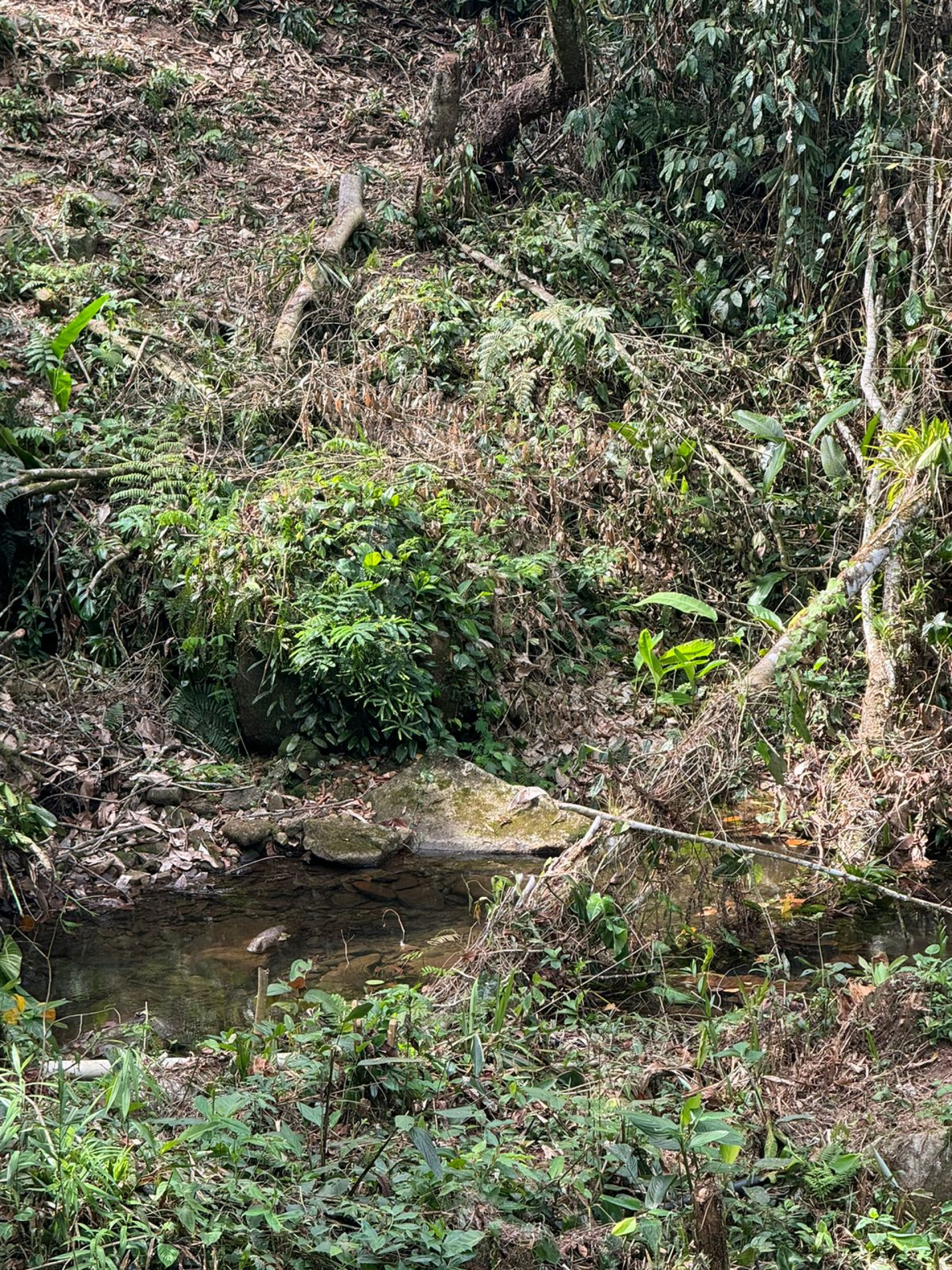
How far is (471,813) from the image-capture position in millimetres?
7094

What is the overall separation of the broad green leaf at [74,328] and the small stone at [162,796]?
10.3ft

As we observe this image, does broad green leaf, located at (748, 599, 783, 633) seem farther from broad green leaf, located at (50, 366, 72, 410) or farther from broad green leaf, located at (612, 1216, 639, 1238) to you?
broad green leaf, located at (50, 366, 72, 410)

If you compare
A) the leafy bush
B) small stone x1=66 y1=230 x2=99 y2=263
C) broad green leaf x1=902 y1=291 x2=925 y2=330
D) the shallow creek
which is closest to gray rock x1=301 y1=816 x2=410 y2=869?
the shallow creek

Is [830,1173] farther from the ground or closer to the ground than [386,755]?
farther from the ground

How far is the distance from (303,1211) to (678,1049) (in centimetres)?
174

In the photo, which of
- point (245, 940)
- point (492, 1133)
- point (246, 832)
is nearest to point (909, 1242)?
point (492, 1133)

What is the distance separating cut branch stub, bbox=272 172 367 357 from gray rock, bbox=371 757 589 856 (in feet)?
13.1

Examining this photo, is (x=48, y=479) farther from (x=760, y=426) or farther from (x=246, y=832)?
(x=760, y=426)

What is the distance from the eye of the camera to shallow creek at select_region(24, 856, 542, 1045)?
5301 mm

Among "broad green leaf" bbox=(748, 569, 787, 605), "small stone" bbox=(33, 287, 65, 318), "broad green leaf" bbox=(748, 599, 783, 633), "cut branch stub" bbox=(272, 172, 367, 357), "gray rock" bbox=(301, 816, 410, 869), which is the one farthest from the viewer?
"cut branch stub" bbox=(272, 172, 367, 357)

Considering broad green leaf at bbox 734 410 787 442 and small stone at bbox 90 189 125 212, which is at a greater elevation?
small stone at bbox 90 189 125 212

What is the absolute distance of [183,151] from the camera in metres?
12.6

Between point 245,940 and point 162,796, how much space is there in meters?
1.40

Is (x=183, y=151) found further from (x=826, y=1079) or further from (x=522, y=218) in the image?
(x=826, y=1079)
